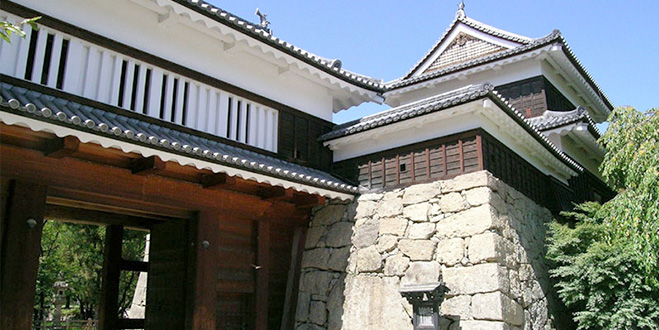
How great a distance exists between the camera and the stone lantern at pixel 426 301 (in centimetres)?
610

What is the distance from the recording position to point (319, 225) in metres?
8.26

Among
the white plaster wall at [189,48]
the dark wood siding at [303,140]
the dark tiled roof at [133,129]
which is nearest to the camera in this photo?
the dark tiled roof at [133,129]

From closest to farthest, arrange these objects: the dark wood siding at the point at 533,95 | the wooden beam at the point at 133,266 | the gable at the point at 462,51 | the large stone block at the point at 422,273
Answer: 1. the large stone block at the point at 422,273
2. the wooden beam at the point at 133,266
3. the dark wood siding at the point at 533,95
4. the gable at the point at 462,51

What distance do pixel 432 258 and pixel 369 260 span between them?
0.97m

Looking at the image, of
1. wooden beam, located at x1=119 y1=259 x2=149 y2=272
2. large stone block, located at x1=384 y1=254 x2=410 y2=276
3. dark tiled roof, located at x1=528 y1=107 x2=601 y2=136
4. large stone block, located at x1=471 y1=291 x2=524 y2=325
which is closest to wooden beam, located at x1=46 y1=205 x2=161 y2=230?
wooden beam, located at x1=119 y1=259 x2=149 y2=272

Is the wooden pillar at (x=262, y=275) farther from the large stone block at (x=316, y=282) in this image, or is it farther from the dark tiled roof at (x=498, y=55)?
the dark tiled roof at (x=498, y=55)

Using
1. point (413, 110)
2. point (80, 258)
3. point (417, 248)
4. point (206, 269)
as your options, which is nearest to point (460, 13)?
point (413, 110)

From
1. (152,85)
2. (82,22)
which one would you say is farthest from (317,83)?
(82,22)

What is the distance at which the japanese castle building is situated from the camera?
5574 millimetres

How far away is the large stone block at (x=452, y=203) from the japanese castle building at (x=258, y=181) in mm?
19

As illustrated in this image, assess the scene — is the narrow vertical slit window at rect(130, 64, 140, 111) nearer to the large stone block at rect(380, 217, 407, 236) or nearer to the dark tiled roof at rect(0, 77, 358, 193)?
the dark tiled roof at rect(0, 77, 358, 193)

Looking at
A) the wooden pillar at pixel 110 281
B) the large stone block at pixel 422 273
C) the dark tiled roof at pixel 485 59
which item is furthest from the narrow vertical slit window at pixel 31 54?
the dark tiled roof at pixel 485 59

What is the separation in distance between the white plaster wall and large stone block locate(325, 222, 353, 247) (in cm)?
206

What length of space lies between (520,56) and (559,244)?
430 cm
